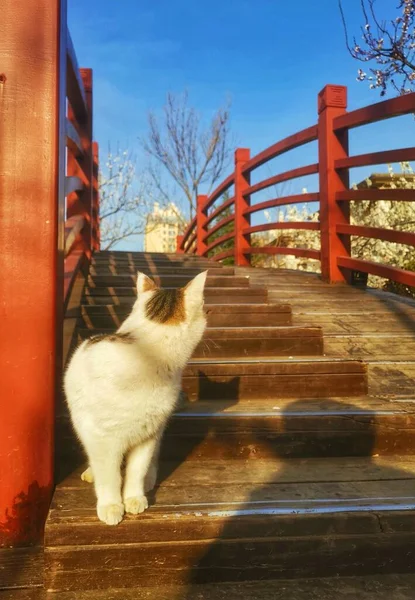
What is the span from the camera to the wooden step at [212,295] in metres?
3.26

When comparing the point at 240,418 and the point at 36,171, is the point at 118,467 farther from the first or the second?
the point at 36,171

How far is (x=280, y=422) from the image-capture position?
2.00 metres

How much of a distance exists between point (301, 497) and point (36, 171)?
147cm

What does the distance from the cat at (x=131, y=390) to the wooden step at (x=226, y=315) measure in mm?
1246

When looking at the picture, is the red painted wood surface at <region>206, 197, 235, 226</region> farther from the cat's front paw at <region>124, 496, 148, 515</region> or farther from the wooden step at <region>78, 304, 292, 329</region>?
the cat's front paw at <region>124, 496, 148, 515</region>

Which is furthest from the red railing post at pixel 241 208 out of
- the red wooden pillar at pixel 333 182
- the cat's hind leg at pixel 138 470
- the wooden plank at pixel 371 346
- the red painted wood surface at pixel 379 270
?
the cat's hind leg at pixel 138 470

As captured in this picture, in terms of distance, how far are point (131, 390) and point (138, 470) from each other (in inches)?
12.1

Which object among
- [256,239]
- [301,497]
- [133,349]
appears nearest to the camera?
[133,349]

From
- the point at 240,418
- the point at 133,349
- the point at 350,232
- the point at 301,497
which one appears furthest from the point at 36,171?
the point at 350,232

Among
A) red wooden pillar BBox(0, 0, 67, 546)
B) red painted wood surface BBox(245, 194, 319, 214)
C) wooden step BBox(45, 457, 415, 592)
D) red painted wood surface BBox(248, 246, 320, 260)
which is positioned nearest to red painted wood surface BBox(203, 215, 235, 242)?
red painted wood surface BBox(245, 194, 319, 214)

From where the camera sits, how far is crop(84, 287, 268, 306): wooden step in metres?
3.26

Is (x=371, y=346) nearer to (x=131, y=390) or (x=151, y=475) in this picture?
(x=151, y=475)

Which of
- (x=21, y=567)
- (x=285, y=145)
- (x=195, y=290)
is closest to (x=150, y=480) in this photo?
(x=21, y=567)

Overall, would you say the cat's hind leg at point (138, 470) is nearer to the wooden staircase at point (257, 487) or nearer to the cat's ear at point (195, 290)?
the wooden staircase at point (257, 487)
